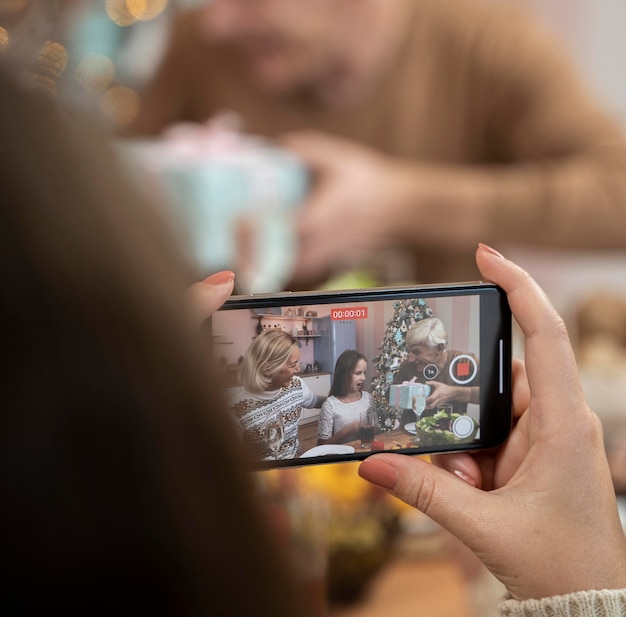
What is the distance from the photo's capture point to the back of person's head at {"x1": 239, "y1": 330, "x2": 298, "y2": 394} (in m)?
0.52

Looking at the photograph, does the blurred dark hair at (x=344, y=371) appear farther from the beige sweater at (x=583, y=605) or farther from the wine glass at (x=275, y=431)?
the beige sweater at (x=583, y=605)

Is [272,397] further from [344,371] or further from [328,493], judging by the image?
[328,493]

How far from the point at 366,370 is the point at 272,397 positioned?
7 centimetres

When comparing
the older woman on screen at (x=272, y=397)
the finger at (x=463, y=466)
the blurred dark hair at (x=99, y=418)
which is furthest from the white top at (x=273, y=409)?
the blurred dark hair at (x=99, y=418)

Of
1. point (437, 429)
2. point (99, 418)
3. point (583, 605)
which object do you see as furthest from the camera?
point (437, 429)

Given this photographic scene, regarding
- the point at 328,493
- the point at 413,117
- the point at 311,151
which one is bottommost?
the point at 328,493

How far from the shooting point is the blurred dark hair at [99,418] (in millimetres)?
190

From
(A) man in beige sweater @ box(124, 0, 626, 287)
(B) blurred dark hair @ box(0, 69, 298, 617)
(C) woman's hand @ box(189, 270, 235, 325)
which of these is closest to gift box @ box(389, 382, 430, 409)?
(C) woman's hand @ box(189, 270, 235, 325)

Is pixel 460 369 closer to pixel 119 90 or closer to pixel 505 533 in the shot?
pixel 505 533

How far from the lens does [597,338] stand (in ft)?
6.27

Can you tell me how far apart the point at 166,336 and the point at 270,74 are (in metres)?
1.23

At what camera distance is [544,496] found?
1.59 feet

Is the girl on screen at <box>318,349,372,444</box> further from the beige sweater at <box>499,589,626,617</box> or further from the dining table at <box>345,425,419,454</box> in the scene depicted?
the beige sweater at <box>499,589,626,617</box>

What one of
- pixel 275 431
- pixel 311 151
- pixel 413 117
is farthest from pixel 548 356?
pixel 413 117
